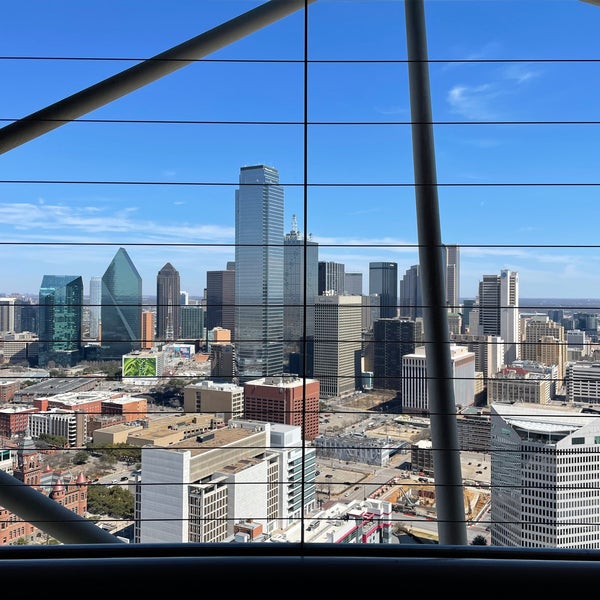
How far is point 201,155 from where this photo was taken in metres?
14.0

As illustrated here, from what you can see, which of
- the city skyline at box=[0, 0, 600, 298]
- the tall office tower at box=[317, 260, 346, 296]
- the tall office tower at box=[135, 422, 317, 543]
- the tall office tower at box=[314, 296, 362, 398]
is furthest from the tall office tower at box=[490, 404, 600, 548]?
the city skyline at box=[0, 0, 600, 298]

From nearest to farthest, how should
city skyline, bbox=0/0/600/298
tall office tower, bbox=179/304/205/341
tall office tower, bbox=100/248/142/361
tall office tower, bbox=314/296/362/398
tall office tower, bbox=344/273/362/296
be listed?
tall office tower, bbox=314/296/362/398
tall office tower, bbox=179/304/205/341
tall office tower, bbox=100/248/142/361
tall office tower, bbox=344/273/362/296
city skyline, bbox=0/0/600/298

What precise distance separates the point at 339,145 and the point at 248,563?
11717 mm

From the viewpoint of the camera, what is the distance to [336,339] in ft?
3.69

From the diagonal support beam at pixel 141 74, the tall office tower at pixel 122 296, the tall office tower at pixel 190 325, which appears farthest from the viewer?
the tall office tower at pixel 122 296

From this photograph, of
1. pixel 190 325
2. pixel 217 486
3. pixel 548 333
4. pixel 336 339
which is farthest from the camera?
pixel 217 486

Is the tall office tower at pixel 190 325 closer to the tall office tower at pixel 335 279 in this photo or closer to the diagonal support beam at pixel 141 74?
the diagonal support beam at pixel 141 74

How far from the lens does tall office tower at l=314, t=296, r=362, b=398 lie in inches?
46.3

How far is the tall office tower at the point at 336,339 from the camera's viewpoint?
1175mm

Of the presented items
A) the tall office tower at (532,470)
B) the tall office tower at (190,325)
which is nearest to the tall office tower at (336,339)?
the tall office tower at (190,325)

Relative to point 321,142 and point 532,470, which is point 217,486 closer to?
point 532,470

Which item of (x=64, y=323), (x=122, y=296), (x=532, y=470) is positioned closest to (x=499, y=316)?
(x=532, y=470)

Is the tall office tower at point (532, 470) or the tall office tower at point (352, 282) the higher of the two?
the tall office tower at point (352, 282)

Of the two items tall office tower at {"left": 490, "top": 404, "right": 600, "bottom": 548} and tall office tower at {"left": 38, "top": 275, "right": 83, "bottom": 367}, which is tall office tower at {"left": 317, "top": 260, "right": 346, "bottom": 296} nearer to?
tall office tower at {"left": 490, "top": 404, "right": 600, "bottom": 548}
